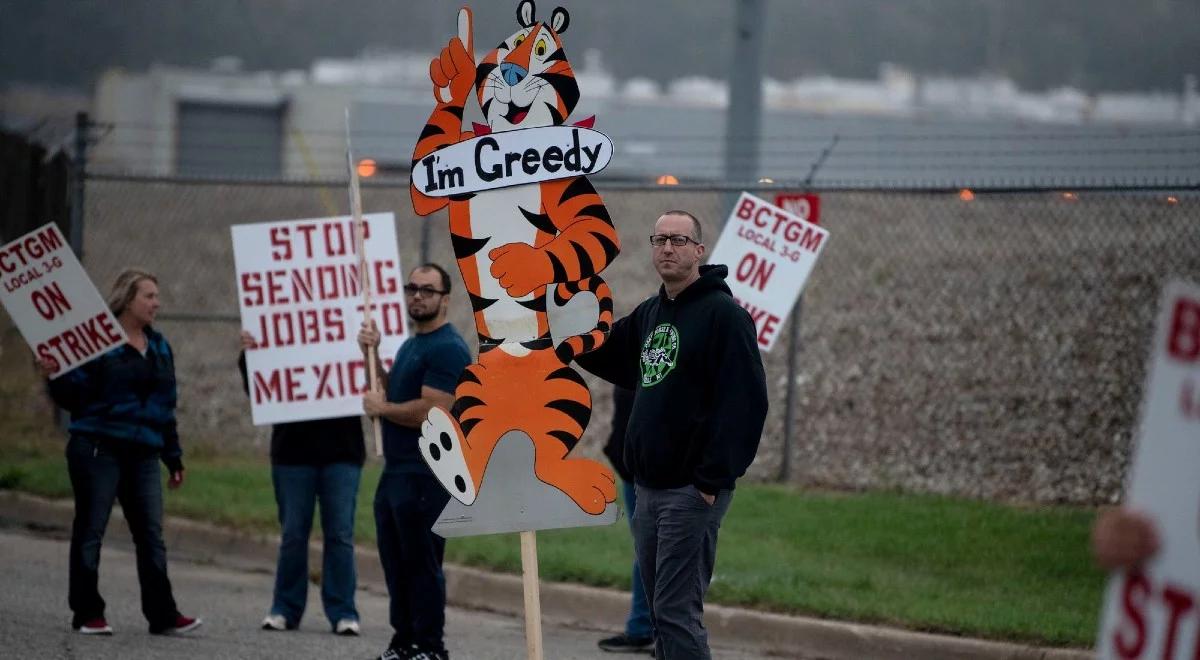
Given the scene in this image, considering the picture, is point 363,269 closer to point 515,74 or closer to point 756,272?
point 515,74

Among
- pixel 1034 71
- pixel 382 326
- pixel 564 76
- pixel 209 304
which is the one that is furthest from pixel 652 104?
pixel 1034 71

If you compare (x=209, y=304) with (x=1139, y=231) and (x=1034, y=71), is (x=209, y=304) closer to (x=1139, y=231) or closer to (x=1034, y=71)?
(x=1139, y=231)

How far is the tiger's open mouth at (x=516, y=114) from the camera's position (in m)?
6.41

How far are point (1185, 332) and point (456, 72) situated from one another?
11.8 feet

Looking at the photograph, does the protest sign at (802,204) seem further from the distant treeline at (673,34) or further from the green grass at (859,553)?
the distant treeline at (673,34)

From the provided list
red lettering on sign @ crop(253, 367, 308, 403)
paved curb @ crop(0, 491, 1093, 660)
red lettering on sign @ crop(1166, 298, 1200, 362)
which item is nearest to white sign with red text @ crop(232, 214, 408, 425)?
red lettering on sign @ crop(253, 367, 308, 403)

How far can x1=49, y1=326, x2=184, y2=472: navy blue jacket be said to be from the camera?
27.5 ft

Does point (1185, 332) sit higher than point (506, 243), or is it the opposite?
point (506, 243)

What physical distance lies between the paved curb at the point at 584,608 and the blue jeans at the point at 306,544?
1372 millimetres

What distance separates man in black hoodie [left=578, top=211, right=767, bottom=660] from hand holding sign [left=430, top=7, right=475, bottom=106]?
106cm

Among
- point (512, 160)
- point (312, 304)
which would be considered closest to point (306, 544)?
point (312, 304)

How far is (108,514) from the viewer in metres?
8.40

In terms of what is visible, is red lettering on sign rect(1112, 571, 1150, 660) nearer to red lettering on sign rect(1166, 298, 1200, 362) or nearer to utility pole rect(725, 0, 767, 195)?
red lettering on sign rect(1166, 298, 1200, 362)

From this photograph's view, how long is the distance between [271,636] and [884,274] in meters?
11.8
